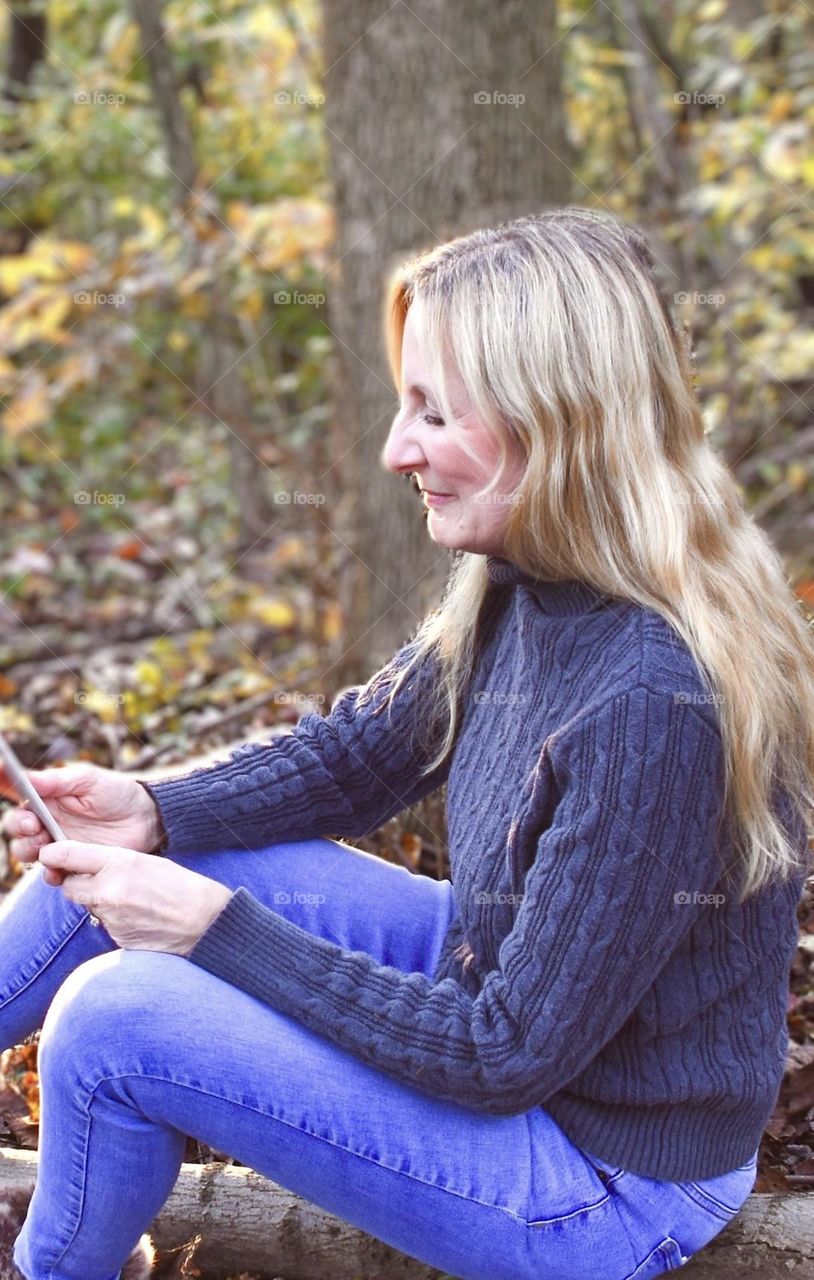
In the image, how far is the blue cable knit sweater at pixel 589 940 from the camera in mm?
1385

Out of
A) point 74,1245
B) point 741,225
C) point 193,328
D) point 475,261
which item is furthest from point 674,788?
point 193,328

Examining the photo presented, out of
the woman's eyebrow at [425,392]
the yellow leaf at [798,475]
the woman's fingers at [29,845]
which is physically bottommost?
the woman's fingers at [29,845]

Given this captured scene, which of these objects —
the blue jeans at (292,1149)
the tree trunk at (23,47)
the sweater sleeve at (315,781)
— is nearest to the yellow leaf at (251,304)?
the tree trunk at (23,47)

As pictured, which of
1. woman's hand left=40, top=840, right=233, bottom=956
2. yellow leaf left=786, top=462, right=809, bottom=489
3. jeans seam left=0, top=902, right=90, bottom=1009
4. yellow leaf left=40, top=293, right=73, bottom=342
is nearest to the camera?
woman's hand left=40, top=840, right=233, bottom=956

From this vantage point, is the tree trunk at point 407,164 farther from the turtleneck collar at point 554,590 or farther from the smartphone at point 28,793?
the smartphone at point 28,793

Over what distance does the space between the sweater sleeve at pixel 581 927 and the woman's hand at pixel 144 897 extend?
0.15m

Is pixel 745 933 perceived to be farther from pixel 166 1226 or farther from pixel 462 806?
pixel 166 1226

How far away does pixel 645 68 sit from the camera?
5.73m

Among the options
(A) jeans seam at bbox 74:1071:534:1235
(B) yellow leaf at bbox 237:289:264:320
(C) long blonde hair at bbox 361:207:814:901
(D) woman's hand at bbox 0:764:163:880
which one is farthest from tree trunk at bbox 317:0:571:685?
(B) yellow leaf at bbox 237:289:264:320

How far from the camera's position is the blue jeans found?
1.47 m

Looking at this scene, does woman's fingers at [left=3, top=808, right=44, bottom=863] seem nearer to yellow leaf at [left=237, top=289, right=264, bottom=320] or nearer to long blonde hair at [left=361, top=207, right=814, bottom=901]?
long blonde hair at [left=361, top=207, right=814, bottom=901]

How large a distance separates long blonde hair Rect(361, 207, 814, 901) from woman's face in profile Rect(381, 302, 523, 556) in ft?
0.07

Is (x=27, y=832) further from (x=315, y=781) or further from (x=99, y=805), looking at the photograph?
(x=315, y=781)

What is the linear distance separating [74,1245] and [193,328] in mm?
6019
